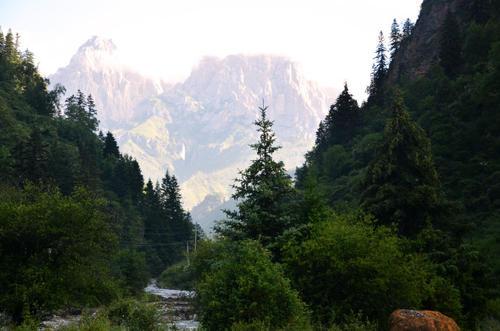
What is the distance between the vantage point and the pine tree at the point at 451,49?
76.8 m

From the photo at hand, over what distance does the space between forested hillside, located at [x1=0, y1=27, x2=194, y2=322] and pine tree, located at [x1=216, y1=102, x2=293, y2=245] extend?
25.6 feet

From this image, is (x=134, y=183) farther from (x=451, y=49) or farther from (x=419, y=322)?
(x=419, y=322)

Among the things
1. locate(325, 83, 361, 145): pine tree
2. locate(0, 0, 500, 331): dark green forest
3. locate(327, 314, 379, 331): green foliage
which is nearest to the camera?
locate(327, 314, 379, 331): green foliage

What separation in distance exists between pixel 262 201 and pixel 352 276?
→ 6.94m

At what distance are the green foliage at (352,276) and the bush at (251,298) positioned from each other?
2.43 metres

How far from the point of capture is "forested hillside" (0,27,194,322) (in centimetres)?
2448

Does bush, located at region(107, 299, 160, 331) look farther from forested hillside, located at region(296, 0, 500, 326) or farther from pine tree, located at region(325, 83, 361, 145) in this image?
pine tree, located at region(325, 83, 361, 145)

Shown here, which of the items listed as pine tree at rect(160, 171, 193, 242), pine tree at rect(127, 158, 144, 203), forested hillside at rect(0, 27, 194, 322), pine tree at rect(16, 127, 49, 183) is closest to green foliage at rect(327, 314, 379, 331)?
forested hillside at rect(0, 27, 194, 322)

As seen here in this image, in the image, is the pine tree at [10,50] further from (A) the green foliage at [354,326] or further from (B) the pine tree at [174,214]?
(A) the green foliage at [354,326]

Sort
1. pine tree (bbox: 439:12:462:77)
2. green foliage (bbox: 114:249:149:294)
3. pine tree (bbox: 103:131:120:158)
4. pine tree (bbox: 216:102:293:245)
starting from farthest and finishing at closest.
A: 1. pine tree (bbox: 103:131:120:158)
2. pine tree (bbox: 439:12:462:77)
3. green foliage (bbox: 114:249:149:294)
4. pine tree (bbox: 216:102:293:245)

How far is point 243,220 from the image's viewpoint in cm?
2577

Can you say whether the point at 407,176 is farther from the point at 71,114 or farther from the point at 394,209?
the point at 71,114

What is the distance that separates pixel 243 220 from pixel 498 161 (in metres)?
36.5

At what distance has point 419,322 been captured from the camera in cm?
1579
